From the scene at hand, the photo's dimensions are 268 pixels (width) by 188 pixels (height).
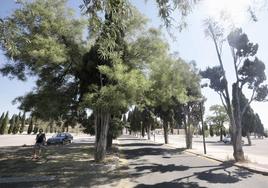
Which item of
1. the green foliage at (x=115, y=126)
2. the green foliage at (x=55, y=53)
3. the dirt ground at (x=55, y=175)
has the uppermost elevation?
the green foliage at (x=55, y=53)

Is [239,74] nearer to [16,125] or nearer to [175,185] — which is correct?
[175,185]

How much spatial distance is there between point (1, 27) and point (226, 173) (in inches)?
451

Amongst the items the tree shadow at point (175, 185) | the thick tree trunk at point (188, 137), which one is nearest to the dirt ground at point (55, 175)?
the tree shadow at point (175, 185)

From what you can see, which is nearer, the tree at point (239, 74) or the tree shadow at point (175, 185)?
the tree shadow at point (175, 185)

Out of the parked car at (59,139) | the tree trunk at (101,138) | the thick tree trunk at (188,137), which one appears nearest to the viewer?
the tree trunk at (101,138)

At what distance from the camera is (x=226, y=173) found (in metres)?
13.9

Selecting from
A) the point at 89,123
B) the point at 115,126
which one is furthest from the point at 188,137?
the point at 89,123

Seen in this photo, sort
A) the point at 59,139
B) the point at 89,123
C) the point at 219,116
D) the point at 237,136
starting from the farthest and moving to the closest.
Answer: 1. the point at 219,116
2. the point at 59,139
3. the point at 89,123
4. the point at 237,136

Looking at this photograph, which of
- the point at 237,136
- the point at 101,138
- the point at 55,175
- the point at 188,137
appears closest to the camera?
the point at 55,175

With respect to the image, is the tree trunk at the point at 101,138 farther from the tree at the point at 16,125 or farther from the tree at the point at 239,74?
the tree at the point at 16,125

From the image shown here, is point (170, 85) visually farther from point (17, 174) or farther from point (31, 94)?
point (17, 174)

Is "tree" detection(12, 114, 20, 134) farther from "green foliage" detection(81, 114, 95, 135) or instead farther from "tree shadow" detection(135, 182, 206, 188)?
"tree shadow" detection(135, 182, 206, 188)

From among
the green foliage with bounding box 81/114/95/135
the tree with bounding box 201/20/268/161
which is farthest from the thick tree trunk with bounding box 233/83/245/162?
the green foliage with bounding box 81/114/95/135

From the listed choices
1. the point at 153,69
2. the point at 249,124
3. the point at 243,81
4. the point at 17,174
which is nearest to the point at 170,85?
the point at 153,69
